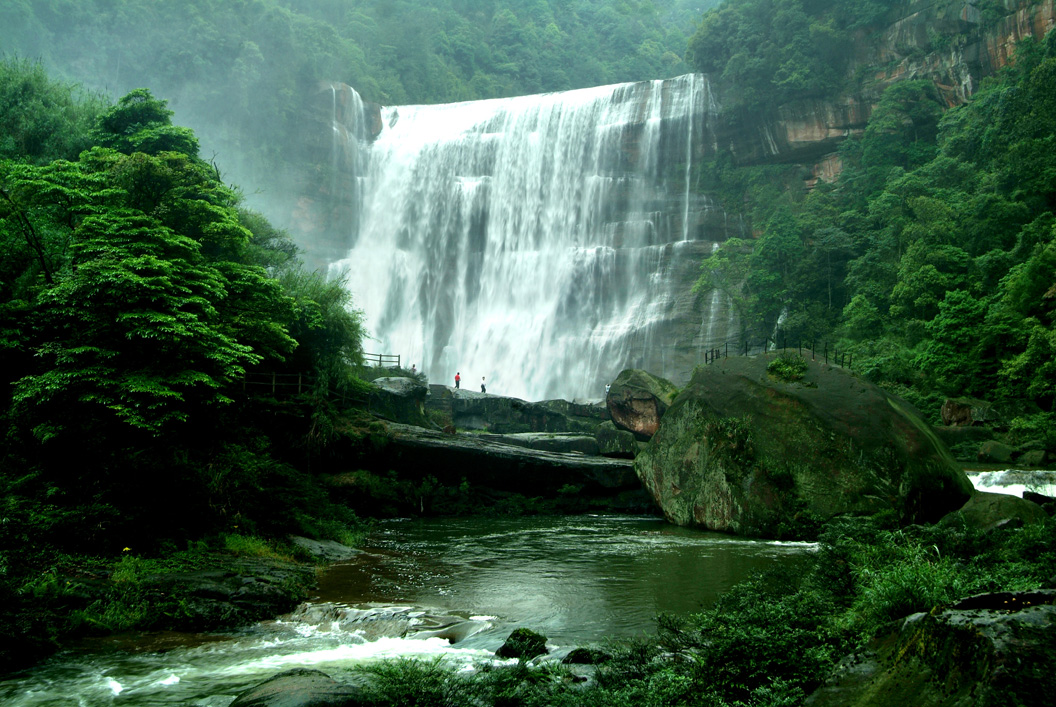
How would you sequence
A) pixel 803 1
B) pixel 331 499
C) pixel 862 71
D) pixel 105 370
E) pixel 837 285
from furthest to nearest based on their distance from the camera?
pixel 803 1, pixel 862 71, pixel 837 285, pixel 331 499, pixel 105 370

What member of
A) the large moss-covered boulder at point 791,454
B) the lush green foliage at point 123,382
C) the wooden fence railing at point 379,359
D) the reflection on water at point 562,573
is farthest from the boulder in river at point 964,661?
the wooden fence railing at point 379,359

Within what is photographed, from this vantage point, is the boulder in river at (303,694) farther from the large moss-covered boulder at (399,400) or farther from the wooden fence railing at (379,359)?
the wooden fence railing at (379,359)

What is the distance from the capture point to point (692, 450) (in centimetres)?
1652

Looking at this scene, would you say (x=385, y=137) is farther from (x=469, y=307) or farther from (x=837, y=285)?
(x=837, y=285)

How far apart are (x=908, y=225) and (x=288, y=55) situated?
53048 mm

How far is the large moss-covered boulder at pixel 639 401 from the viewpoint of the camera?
98.9ft

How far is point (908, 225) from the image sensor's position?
35625mm

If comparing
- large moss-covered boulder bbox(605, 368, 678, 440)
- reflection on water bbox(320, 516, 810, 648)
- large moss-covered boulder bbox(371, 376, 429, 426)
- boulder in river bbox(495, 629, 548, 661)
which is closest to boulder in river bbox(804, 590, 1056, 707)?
boulder in river bbox(495, 629, 548, 661)

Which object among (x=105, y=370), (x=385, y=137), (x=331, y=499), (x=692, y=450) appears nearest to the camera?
(x=105, y=370)

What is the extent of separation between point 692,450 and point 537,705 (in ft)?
37.7

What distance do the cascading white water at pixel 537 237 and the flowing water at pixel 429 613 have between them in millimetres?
35509

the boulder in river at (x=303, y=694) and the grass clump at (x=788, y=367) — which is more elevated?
the grass clump at (x=788, y=367)

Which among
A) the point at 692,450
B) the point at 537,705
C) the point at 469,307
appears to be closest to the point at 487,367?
the point at 469,307

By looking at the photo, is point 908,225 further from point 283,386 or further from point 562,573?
point 562,573
